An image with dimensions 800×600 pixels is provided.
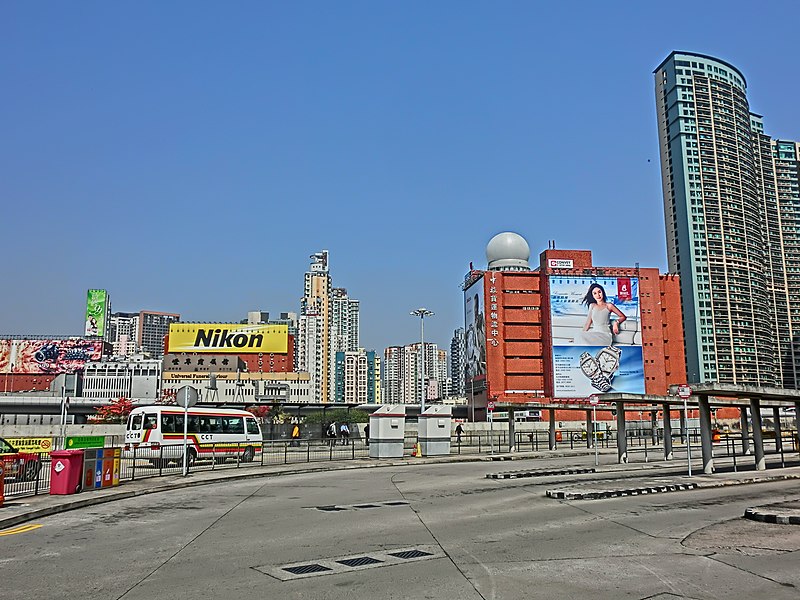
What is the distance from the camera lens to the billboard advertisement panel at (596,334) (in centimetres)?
12975

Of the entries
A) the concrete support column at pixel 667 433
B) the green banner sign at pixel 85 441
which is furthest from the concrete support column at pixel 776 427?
the green banner sign at pixel 85 441

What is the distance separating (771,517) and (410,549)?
771 centimetres

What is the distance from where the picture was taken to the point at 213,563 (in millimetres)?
10734

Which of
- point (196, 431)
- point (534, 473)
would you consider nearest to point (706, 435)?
point (534, 473)

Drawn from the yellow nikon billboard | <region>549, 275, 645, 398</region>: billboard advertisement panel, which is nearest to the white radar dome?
→ <region>549, 275, 645, 398</region>: billboard advertisement panel

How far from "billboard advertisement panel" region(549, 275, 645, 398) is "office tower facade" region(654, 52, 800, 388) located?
37686 mm

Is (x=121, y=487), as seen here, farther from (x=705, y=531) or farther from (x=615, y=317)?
(x=615, y=317)

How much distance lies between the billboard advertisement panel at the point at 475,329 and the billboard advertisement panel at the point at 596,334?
13.0m

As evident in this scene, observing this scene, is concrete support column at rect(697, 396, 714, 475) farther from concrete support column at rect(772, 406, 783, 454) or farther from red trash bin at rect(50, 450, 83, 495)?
red trash bin at rect(50, 450, 83, 495)

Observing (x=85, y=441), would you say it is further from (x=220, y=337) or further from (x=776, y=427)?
(x=220, y=337)

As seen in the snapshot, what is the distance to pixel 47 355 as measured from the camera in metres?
156

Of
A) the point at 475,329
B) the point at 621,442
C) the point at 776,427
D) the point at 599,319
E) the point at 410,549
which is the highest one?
the point at 599,319

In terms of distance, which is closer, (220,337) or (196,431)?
(196,431)

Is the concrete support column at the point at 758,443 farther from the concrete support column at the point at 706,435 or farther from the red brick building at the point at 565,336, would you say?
the red brick building at the point at 565,336
